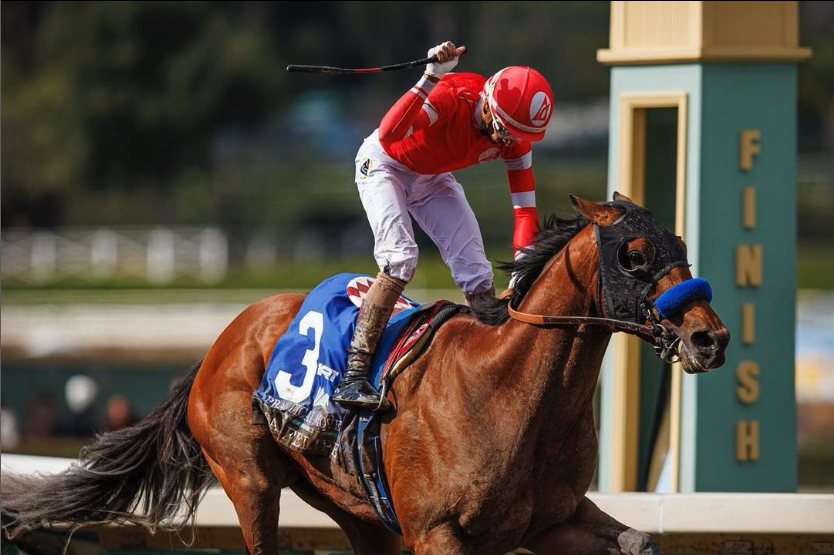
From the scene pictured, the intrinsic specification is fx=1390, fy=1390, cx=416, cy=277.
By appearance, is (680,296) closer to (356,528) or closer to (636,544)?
(636,544)

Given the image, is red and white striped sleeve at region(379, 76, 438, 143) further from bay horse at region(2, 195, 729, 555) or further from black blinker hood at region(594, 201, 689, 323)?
black blinker hood at region(594, 201, 689, 323)

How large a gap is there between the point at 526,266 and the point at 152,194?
25.2 m

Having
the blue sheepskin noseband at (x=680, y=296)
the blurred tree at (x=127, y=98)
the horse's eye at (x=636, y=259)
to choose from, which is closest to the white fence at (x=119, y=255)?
the blurred tree at (x=127, y=98)

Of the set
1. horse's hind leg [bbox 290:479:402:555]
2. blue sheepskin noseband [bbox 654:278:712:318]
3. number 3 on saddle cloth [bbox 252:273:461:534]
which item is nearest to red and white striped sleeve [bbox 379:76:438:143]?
number 3 on saddle cloth [bbox 252:273:461:534]

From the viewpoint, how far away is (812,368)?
17453 millimetres

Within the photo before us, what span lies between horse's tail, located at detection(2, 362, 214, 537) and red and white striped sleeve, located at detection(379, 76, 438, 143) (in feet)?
4.34

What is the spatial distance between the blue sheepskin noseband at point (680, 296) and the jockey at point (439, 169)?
2.19 feet

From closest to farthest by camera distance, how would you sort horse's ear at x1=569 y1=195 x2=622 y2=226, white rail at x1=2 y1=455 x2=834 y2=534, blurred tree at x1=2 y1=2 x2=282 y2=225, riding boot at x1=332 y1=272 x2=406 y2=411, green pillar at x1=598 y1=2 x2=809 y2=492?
horse's ear at x1=569 y1=195 x2=622 y2=226
riding boot at x1=332 y1=272 x2=406 y2=411
white rail at x1=2 y1=455 x2=834 y2=534
green pillar at x1=598 y1=2 x2=809 y2=492
blurred tree at x1=2 y1=2 x2=282 y2=225

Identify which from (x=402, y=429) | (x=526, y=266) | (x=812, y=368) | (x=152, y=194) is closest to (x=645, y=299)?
(x=526, y=266)

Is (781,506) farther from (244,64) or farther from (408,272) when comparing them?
(244,64)

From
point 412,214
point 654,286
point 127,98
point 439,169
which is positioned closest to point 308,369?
point 412,214

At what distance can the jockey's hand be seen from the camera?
427 centimetres

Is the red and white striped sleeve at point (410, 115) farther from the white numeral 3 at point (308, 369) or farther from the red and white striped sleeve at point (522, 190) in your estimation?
the white numeral 3 at point (308, 369)

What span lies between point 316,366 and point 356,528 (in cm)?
73
